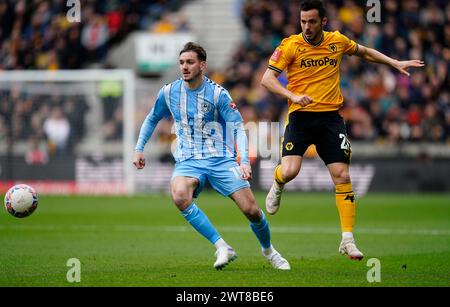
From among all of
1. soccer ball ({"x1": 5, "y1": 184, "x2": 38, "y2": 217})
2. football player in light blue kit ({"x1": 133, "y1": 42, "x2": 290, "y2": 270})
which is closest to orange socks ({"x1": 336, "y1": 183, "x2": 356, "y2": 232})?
football player in light blue kit ({"x1": 133, "y1": 42, "x2": 290, "y2": 270})

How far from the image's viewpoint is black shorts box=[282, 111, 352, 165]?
978 cm

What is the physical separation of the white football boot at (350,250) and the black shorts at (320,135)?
3.06 ft

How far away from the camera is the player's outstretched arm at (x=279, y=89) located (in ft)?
A: 29.6

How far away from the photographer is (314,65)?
9812 mm

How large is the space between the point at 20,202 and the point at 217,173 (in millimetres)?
2344

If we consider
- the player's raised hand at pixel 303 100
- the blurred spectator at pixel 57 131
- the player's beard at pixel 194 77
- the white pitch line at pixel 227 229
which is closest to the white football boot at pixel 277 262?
the player's raised hand at pixel 303 100

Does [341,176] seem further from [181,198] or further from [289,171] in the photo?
[181,198]

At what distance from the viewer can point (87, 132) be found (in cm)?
2539

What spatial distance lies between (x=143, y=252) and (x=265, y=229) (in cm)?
249

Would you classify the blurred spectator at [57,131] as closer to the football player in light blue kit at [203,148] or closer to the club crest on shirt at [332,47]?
the football player in light blue kit at [203,148]

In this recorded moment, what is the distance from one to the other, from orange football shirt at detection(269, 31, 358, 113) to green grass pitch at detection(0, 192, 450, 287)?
182cm

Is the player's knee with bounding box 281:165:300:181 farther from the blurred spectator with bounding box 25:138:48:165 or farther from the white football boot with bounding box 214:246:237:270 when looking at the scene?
the blurred spectator with bounding box 25:138:48:165

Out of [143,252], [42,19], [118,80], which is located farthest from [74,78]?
[143,252]

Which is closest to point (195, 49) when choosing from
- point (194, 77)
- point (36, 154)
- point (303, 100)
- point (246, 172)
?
point (194, 77)
